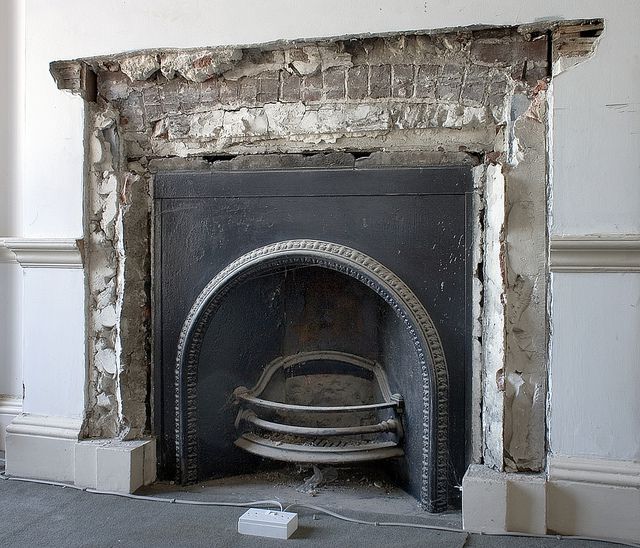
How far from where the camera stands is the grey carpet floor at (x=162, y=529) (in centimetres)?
165

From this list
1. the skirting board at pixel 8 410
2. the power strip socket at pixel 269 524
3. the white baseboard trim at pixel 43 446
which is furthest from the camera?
the skirting board at pixel 8 410

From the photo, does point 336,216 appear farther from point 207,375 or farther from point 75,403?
point 75,403

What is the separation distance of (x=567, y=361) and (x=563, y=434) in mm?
195

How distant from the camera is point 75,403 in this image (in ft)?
6.60

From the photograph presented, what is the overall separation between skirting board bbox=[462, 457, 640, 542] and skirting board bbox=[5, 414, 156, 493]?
1.00 meters

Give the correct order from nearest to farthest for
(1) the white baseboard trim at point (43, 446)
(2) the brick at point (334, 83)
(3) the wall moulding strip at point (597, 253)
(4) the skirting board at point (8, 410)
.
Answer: (3) the wall moulding strip at point (597, 253)
(2) the brick at point (334, 83)
(1) the white baseboard trim at point (43, 446)
(4) the skirting board at point (8, 410)

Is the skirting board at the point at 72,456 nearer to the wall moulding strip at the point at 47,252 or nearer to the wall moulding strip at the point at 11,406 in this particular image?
the wall moulding strip at the point at 11,406

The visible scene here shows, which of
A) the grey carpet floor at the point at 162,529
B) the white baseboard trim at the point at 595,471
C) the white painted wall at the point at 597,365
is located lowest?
the grey carpet floor at the point at 162,529

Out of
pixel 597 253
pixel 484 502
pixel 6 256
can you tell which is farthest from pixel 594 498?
pixel 6 256

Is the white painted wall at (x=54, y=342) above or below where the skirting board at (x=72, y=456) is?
above

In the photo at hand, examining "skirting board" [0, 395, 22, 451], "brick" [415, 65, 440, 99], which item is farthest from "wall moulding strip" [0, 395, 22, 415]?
"brick" [415, 65, 440, 99]

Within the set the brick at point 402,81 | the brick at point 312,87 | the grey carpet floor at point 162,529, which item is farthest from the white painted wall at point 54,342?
the brick at point 402,81

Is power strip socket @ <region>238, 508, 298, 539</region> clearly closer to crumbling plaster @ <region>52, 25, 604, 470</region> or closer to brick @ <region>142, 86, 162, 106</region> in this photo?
crumbling plaster @ <region>52, 25, 604, 470</region>

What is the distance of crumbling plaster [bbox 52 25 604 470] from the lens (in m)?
1.71
